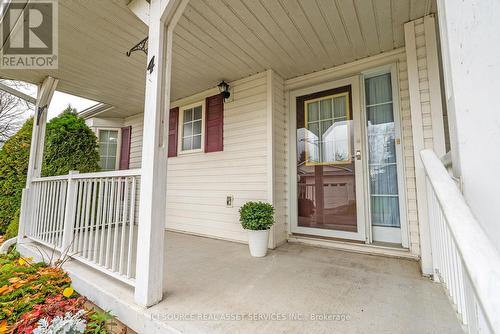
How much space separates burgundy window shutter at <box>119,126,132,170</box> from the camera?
5.21m

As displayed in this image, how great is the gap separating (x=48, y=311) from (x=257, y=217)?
1.92 m

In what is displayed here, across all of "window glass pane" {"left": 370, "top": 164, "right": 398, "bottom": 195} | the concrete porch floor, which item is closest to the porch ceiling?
"window glass pane" {"left": 370, "top": 164, "right": 398, "bottom": 195}

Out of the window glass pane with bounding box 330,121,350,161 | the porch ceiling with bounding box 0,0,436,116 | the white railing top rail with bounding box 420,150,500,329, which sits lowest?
the white railing top rail with bounding box 420,150,500,329

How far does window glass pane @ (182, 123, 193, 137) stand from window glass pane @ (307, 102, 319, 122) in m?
2.11

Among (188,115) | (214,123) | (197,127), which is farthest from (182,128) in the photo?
(214,123)

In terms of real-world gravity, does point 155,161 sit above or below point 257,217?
above

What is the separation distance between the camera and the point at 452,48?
2.54ft

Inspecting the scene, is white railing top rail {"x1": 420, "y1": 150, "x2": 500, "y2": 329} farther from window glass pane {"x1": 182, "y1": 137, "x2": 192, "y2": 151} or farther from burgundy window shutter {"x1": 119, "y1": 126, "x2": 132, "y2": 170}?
burgundy window shutter {"x1": 119, "y1": 126, "x2": 132, "y2": 170}

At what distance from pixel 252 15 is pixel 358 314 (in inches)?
103

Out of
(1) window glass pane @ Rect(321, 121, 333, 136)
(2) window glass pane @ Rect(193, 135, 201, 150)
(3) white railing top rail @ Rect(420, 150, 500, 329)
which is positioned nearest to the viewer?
(3) white railing top rail @ Rect(420, 150, 500, 329)

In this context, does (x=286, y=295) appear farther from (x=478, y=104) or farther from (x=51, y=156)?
(x=51, y=156)

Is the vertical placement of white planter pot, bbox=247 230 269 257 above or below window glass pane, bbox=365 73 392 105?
below

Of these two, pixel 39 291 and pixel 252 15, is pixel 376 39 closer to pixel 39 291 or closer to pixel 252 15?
pixel 252 15

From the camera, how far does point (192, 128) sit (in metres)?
4.12
